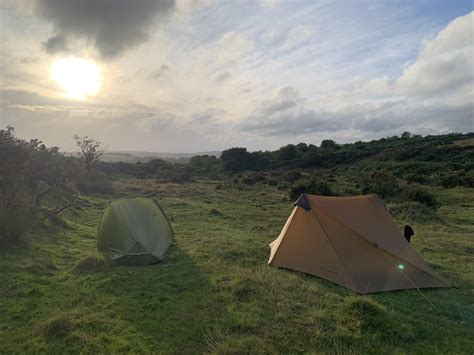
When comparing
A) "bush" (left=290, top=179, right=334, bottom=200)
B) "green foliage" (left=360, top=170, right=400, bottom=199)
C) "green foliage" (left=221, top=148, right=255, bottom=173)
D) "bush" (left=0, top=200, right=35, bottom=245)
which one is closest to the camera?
"bush" (left=0, top=200, right=35, bottom=245)

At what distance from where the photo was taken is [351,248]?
26.1ft

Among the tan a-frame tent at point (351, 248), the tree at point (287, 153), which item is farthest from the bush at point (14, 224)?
the tree at point (287, 153)

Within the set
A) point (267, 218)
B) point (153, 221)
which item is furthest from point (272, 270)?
point (267, 218)

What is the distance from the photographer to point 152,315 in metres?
6.09

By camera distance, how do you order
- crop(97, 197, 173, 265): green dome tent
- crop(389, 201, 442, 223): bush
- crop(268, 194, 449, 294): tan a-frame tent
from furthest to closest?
crop(389, 201, 442, 223): bush
crop(97, 197, 173, 265): green dome tent
crop(268, 194, 449, 294): tan a-frame tent

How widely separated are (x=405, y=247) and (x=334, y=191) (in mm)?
15964

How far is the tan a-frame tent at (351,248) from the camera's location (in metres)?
7.54

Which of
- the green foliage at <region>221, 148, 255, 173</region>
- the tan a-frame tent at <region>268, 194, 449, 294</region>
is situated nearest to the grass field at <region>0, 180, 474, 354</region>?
the tan a-frame tent at <region>268, 194, 449, 294</region>

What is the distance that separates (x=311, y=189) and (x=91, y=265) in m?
17.7

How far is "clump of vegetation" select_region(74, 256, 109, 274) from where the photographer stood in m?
8.38

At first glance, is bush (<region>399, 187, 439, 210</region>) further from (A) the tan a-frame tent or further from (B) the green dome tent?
(B) the green dome tent

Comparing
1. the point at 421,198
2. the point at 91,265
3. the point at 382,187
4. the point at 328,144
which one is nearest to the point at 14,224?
the point at 91,265

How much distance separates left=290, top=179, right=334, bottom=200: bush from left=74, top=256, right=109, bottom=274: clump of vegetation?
1685 cm

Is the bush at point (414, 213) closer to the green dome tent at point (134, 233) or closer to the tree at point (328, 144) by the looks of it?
the green dome tent at point (134, 233)
